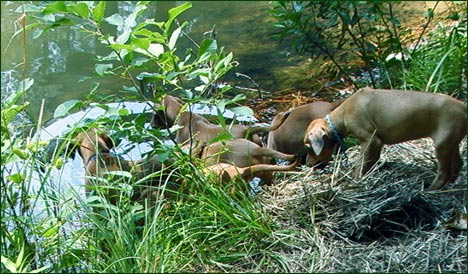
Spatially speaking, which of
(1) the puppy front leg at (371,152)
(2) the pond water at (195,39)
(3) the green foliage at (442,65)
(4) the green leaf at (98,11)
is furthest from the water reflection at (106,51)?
(4) the green leaf at (98,11)

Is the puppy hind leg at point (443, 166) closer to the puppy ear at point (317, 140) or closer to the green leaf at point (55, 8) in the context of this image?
the puppy ear at point (317, 140)

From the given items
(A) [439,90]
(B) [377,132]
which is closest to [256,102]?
(A) [439,90]

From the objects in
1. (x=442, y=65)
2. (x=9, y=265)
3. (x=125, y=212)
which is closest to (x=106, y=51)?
(x=442, y=65)

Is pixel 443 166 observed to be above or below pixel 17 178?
below

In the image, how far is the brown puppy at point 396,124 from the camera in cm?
382

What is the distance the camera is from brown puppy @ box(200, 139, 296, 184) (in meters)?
4.32

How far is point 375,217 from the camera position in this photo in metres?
3.60

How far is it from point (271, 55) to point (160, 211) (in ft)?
14.0

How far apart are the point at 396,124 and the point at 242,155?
903 millimetres

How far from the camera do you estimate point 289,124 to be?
496 cm

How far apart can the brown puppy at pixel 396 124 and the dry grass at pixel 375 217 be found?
0.10 meters

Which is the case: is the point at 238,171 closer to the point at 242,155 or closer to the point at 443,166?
the point at 242,155

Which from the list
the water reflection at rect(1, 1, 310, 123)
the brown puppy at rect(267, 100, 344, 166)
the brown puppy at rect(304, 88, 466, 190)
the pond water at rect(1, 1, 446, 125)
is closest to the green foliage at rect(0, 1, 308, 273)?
the brown puppy at rect(304, 88, 466, 190)

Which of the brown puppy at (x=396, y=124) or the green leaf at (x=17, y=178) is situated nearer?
the green leaf at (x=17, y=178)
